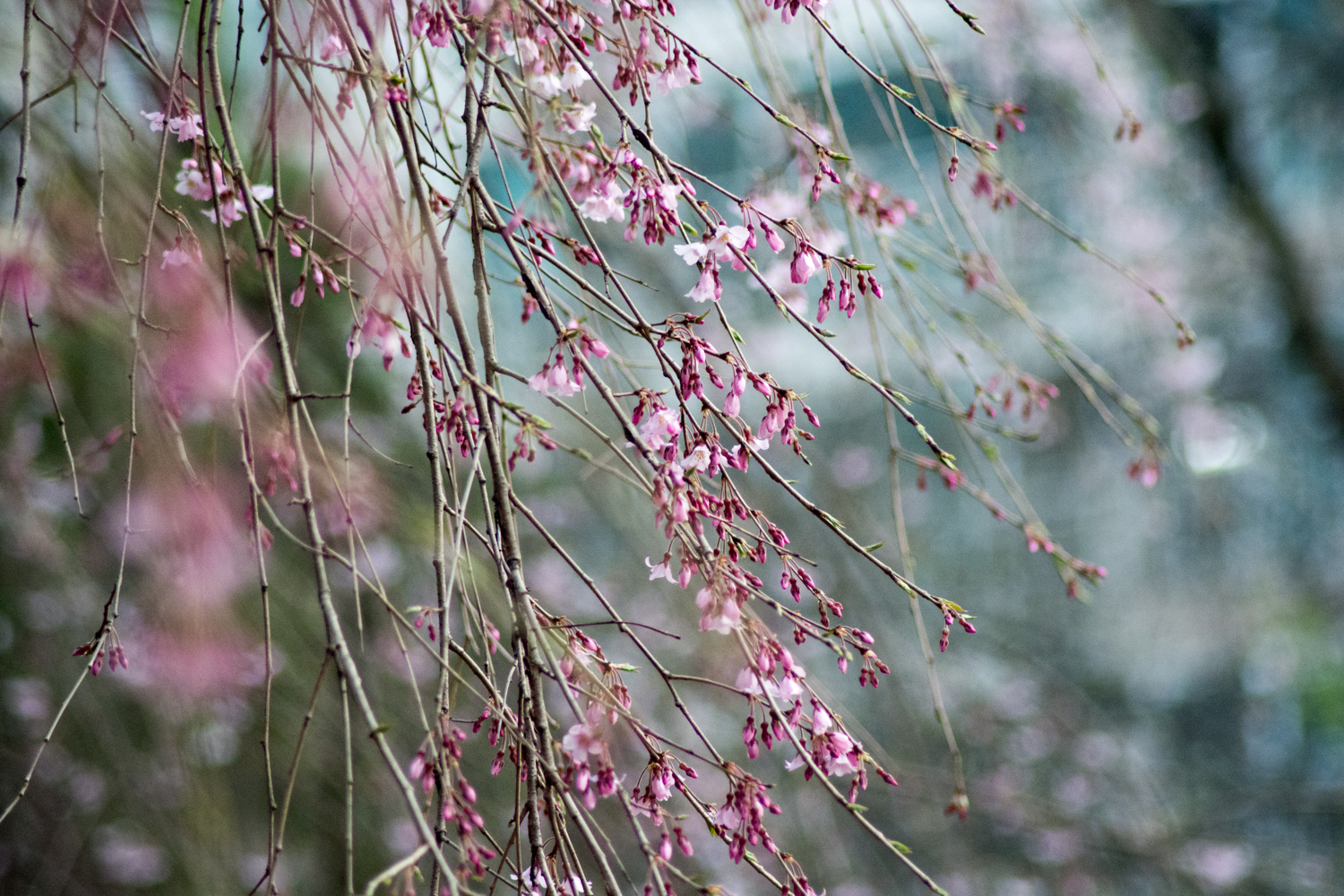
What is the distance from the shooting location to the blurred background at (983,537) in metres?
2.14

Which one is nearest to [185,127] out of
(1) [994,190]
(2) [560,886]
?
(2) [560,886]

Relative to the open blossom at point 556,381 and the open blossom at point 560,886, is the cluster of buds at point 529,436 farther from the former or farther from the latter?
the open blossom at point 560,886

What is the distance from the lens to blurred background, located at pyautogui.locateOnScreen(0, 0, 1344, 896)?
7.03ft

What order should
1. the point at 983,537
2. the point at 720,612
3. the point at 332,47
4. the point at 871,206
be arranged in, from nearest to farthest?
the point at 720,612 < the point at 332,47 < the point at 871,206 < the point at 983,537

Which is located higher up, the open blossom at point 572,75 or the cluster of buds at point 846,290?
the open blossom at point 572,75

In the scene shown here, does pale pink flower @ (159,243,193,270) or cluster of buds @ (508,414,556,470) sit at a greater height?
pale pink flower @ (159,243,193,270)

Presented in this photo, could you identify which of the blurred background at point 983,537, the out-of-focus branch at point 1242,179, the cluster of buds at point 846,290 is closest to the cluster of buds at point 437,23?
the cluster of buds at point 846,290

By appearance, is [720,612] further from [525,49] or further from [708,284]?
[525,49]

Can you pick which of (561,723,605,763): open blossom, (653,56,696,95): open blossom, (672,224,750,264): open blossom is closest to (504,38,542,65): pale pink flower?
(653,56,696,95): open blossom

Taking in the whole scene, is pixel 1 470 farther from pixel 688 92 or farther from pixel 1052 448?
pixel 1052 448

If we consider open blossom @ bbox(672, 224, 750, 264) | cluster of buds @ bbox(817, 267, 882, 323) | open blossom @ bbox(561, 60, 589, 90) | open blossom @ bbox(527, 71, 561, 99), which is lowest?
open blossom @ bbox(672, 224, 750, 264)

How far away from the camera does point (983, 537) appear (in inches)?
197

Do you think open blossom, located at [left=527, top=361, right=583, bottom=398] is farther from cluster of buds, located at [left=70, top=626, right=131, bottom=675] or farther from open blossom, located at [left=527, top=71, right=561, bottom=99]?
cluster of buds, located at [left=70, top=626, right=131, bottom=675]

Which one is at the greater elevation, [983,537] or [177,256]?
[983,537]
